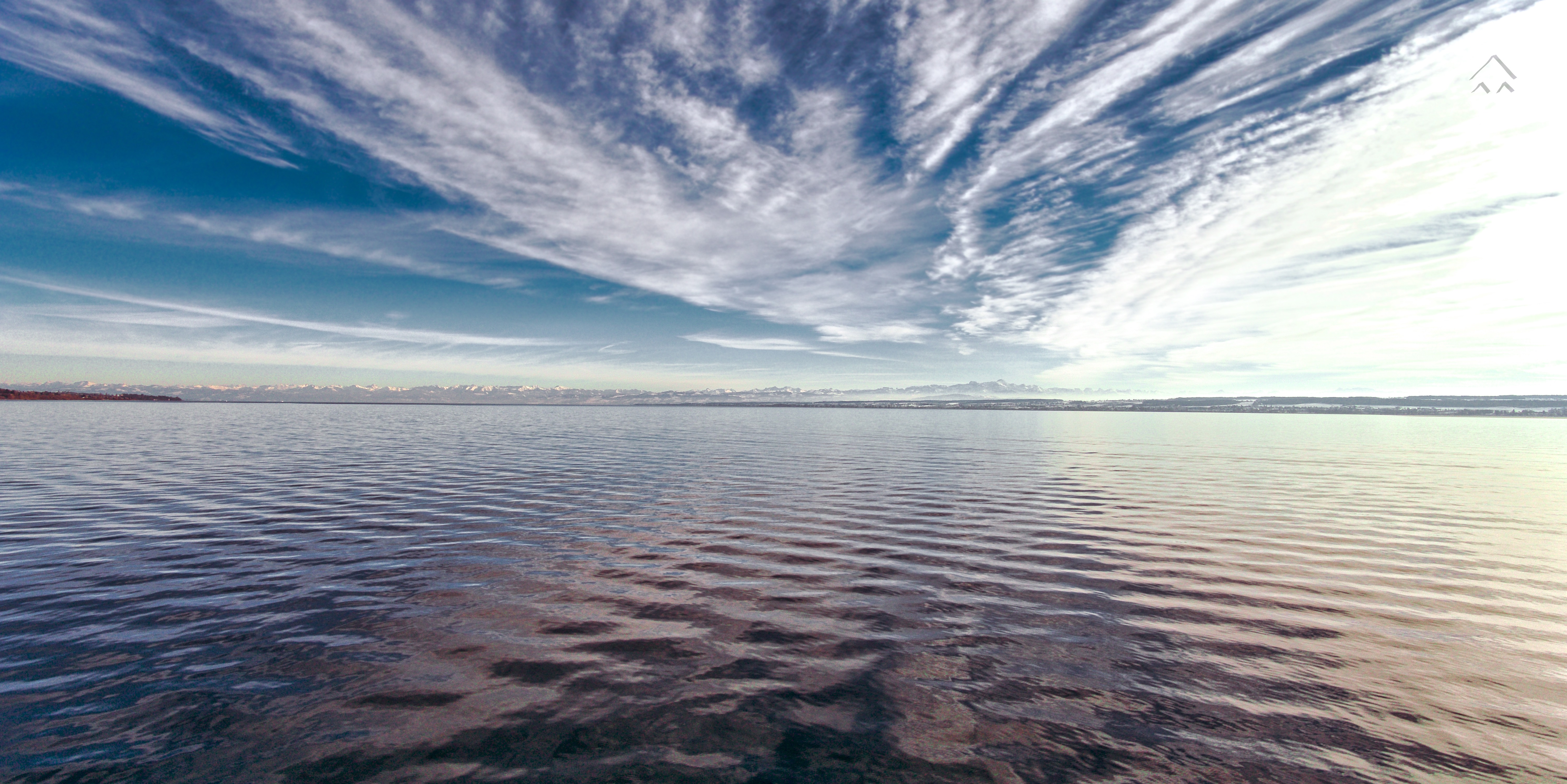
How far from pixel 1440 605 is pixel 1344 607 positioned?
240 centimetres

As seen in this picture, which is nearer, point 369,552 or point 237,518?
point 369,552

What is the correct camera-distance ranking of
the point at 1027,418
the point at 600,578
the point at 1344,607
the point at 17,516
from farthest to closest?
the point at 1027,418, the point at 17,516, the point at 600,578, the point at 1344,607

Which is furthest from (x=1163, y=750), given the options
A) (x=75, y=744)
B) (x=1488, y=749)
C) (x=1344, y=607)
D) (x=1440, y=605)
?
(x=75, y=744)

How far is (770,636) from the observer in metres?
10.4

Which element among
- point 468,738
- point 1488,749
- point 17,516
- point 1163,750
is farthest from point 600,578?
point 17,516

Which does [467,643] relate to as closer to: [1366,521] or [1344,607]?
[1344,607]

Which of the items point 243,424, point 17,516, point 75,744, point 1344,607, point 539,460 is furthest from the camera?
point 243,424

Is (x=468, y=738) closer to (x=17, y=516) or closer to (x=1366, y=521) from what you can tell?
(x=17, y=516)

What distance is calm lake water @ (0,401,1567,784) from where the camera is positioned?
689 centimetres

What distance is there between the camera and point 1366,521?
22.1 metres

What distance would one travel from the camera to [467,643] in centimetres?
1004

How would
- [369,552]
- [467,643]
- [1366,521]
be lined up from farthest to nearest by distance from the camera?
[1366,521], [369,552], [467,643]

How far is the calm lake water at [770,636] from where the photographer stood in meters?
6.89

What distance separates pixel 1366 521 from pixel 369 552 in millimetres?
34017
